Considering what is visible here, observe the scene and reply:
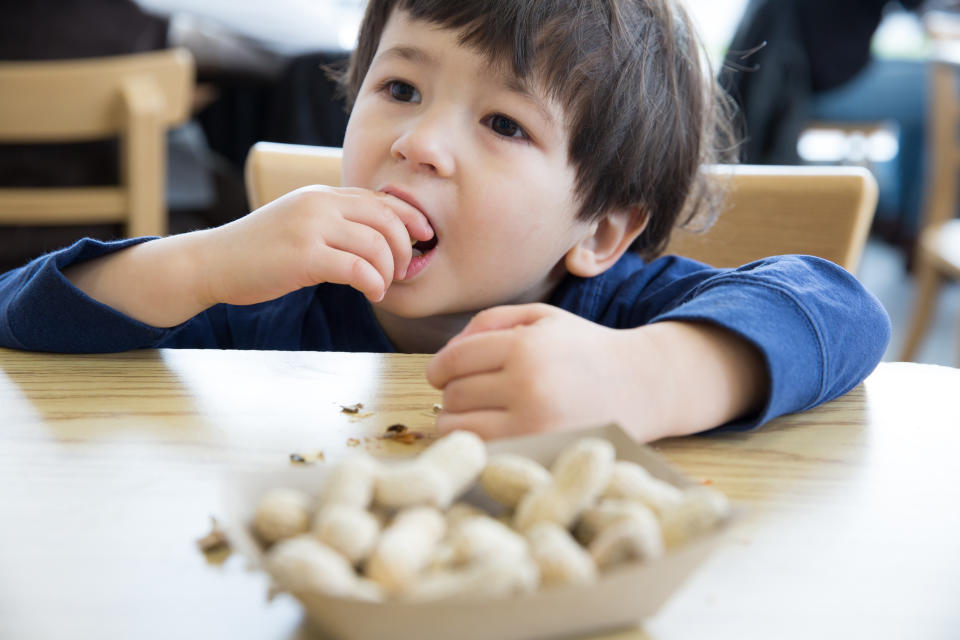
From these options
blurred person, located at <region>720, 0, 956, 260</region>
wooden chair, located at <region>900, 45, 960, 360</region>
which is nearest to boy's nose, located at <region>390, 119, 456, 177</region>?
wooden chair, located at <region>900, 45, 960, 360</region>

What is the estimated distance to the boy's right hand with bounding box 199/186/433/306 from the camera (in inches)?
28.1

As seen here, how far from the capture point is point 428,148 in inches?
31.4

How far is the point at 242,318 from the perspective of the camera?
994 mm

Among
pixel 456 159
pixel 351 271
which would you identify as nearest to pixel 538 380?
pixel 351 271

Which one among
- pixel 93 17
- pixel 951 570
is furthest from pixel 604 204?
pixel 93 17

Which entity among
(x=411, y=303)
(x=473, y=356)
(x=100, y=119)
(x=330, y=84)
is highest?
(x=473, y=356)

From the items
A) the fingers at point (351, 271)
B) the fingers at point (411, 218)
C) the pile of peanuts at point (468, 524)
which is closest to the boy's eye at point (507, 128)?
the fingers at point (411, 218)

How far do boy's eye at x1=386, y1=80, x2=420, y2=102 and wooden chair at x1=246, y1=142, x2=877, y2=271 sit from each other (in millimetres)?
246

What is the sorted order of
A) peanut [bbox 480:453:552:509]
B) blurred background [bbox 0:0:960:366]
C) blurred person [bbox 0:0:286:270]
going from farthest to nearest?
blurred background [bbox 0:0:960:366] → blurred person [bbox 0:0:286:270] → peanut [bbox 480:453:552:509]

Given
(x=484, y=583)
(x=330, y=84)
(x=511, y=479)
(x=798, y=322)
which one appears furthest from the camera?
(x=330, y=84)

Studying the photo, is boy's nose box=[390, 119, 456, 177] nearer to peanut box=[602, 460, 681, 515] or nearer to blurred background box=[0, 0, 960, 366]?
peanut box=[602, 460, 681, 515]

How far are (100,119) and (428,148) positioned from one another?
1172mm

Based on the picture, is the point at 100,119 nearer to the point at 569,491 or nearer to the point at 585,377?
the point at 585,377

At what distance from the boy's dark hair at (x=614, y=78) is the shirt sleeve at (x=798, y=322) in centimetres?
23
